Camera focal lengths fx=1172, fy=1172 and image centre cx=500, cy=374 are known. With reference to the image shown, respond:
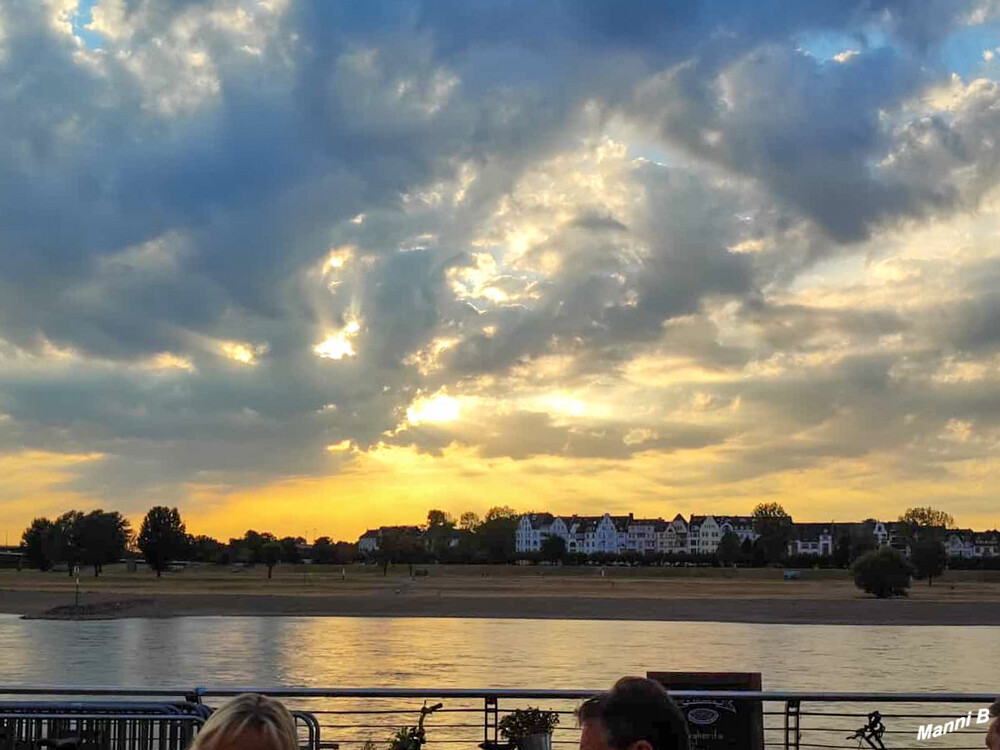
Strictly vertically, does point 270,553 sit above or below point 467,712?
below

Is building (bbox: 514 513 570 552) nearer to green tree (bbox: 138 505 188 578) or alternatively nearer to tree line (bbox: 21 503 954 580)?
tree line (bbox: 21 503 954 580)

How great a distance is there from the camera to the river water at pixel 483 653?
31312mm

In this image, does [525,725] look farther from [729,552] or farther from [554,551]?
[554,551]

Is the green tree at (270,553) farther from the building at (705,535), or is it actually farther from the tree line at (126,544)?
the building at (705,535)

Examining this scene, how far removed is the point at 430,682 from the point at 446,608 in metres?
39.8

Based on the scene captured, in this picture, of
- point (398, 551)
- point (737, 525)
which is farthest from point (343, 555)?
point (737, 525)

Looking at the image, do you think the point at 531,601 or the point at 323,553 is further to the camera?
the point at 323,553

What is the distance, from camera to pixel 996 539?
633ft

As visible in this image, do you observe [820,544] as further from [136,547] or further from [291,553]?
[136,547]

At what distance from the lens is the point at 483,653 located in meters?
39.3

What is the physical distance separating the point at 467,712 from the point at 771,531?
152 metres

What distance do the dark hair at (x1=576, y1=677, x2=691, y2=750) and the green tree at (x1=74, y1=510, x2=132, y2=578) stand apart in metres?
147

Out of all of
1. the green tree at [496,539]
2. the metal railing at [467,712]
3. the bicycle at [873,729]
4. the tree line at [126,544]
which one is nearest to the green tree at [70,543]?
the tree line at [126,544]

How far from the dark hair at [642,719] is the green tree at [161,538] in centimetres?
14074
